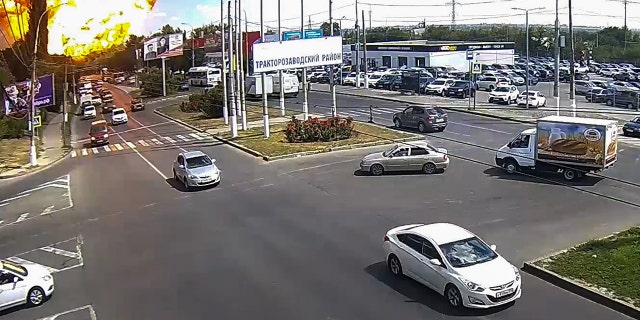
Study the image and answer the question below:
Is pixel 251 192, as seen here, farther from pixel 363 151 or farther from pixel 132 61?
pixel 132 61

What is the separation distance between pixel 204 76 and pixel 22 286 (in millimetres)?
93420

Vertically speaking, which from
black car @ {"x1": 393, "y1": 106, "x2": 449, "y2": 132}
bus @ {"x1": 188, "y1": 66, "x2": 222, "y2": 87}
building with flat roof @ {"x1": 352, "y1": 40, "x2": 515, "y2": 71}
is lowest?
black car @ {"x1": 393, "y1": 106, "x2": 449, "y2": 132}

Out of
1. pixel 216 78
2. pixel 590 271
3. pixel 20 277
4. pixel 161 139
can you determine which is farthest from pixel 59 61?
pixel 590 271

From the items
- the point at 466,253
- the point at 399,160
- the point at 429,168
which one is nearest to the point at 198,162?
the point at 399,160

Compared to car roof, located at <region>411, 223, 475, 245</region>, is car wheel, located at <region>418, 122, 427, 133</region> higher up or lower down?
higher up

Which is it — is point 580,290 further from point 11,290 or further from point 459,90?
point 459,90

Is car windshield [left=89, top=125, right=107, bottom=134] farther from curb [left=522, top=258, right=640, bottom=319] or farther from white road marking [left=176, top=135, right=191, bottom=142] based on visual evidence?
curb [left=522, top=258, right=640, bottom=319]

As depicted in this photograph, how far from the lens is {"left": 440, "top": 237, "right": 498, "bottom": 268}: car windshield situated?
645 inches

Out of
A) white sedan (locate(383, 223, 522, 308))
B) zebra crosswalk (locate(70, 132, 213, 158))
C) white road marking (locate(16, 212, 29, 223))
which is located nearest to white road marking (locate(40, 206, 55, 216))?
white road marking (locate(16, 212, 29, 223))

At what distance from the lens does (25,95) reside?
6012 cm

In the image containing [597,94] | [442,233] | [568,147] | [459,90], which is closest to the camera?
[442,233]

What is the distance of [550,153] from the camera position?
30.4 m

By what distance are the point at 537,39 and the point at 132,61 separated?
302 feet

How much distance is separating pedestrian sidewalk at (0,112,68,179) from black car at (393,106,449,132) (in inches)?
970
